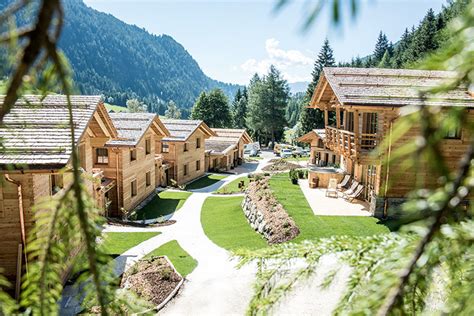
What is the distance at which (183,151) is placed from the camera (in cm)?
3064

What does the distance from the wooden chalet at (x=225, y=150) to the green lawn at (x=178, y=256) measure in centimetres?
2209

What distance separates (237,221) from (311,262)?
16.4 metres

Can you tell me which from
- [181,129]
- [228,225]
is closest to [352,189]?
[228,225]

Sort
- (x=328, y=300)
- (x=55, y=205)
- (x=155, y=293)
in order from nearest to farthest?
(x=55, y=205), (x=328, y=300), (x=155, y=293)

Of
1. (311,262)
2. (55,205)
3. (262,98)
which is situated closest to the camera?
(55,205)

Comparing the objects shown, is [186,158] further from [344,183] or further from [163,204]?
[344,183]

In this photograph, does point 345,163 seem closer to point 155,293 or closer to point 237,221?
point 237,221

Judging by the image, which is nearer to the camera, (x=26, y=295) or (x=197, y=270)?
(x=26, y=295)

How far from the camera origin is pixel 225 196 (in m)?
25.0

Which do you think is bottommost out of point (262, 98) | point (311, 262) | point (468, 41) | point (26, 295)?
point (311, 262)

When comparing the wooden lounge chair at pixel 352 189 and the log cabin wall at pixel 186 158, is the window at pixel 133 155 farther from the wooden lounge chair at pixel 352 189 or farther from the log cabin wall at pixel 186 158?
the wooden lounge chair at pixel 352 189

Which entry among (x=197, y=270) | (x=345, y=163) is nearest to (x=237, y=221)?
(x=197, y=270)

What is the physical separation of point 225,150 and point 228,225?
21.3m

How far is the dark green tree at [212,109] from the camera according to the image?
6147cm
